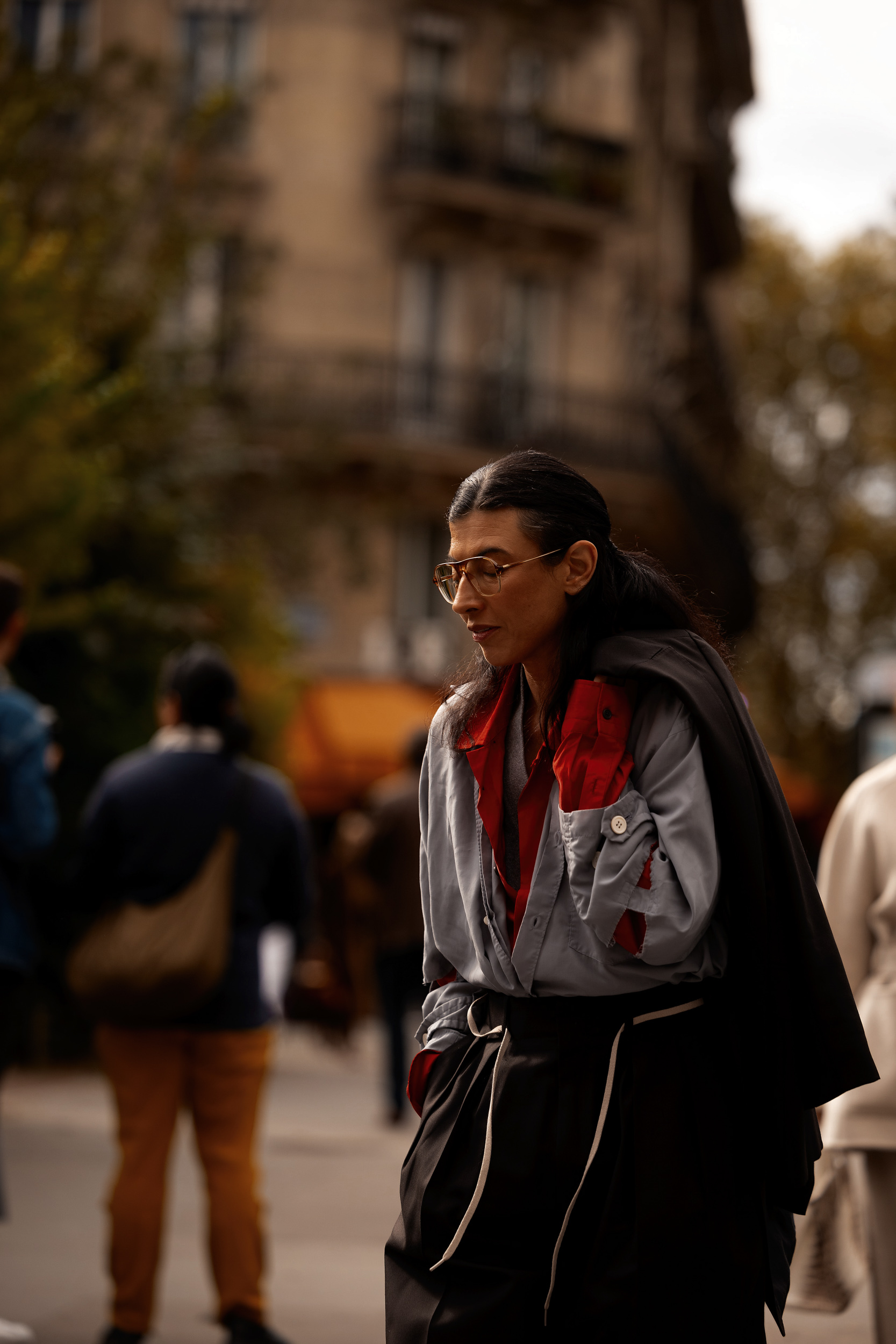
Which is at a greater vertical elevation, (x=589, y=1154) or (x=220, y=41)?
(x=220, y=41)

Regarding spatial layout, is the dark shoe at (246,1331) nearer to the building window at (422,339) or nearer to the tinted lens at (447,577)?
the tinted lens at (447,577)

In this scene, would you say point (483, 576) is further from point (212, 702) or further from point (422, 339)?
point (422, 339)

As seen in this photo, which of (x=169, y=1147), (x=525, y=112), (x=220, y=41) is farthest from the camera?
(x=525, y=112)

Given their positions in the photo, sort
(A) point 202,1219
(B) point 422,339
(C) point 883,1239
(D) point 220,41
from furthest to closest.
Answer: (B) point 422,339 → (D) point 220,41 → (A) point 202,1219 → (C) point 883,1239

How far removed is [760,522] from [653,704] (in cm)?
4014

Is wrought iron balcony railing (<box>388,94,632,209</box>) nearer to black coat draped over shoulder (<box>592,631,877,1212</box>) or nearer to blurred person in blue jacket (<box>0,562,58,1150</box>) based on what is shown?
blurred person in blue jacket (<box>0,562,58,1150</box>)

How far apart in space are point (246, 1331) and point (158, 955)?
1.06m

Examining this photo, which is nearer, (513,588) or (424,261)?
(513,588)

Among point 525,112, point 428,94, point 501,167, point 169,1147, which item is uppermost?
point 428,94

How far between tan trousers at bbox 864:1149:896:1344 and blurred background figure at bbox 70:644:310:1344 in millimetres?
1731

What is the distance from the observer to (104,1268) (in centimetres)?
647

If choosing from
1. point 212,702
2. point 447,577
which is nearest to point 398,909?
point 212,702

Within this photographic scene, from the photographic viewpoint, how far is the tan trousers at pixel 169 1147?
5.28 metres

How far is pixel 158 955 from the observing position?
5.28 metres
